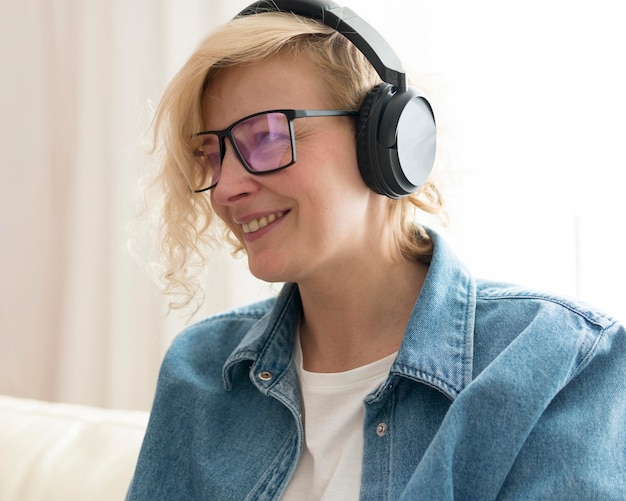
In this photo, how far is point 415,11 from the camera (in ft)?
5.20

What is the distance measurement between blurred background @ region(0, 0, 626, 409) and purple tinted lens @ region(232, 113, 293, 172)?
0.29m

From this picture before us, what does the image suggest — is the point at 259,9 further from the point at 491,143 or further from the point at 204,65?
the point at 491,143

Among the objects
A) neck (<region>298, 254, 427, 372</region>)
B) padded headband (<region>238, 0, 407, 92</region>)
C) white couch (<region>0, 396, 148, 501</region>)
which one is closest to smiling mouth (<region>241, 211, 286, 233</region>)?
neck (<region>298, 254, 427, 372</region>)

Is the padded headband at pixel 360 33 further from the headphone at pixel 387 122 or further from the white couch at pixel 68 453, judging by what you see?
the white couch at pixel 68 453

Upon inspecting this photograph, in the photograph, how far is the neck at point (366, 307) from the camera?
1.19 metres

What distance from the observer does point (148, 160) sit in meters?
1.46

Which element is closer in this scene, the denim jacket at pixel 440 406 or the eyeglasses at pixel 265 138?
the denim jacket at pixel 440 406

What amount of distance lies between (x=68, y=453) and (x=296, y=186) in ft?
2.32

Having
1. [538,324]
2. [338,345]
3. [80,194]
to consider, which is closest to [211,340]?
[338,345]

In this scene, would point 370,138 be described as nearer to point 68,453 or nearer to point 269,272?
point 269,272

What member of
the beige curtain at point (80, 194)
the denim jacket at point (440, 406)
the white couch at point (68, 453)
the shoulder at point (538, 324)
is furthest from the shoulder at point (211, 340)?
the beige curtain at point (80, 194)

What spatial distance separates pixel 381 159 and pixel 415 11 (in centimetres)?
63

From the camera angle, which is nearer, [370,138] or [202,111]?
[370,138]

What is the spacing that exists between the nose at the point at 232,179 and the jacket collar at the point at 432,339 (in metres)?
0.25
